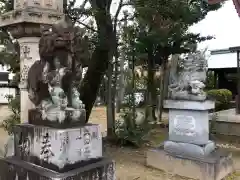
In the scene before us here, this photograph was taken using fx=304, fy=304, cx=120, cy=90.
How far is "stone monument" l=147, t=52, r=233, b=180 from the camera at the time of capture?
17.2 feet

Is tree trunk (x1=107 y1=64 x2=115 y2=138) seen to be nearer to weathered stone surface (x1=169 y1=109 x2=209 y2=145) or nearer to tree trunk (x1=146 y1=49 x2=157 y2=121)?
weathered stone surface (x1=169 y1=109 x2=209 y2=145)

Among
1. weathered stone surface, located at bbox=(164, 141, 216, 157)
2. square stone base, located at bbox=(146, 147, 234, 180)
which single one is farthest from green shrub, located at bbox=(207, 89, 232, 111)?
weathered stone surface, located at bbox=(164, 141, 216, 157)

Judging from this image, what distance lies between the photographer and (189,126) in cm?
560

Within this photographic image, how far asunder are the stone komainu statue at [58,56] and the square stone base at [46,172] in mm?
709

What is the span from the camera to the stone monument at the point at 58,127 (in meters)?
3.09

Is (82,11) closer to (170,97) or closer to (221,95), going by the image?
(170,97)

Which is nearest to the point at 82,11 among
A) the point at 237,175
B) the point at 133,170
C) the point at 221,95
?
the point at 133,170

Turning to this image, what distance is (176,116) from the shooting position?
5773mm

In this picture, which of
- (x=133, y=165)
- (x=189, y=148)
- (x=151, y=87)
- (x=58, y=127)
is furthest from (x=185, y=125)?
(x=151, y=87)

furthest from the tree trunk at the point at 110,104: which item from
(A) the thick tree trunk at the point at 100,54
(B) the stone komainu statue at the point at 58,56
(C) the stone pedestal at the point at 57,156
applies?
(B) the stone komainu statue at the point at 58,56

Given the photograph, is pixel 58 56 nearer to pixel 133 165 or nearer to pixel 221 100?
pixel 133 165

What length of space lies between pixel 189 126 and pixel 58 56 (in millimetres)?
3223

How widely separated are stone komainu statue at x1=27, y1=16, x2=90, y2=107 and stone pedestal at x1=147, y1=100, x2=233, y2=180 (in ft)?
9.24

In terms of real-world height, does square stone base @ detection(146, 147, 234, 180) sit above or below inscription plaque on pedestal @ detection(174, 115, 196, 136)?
below
